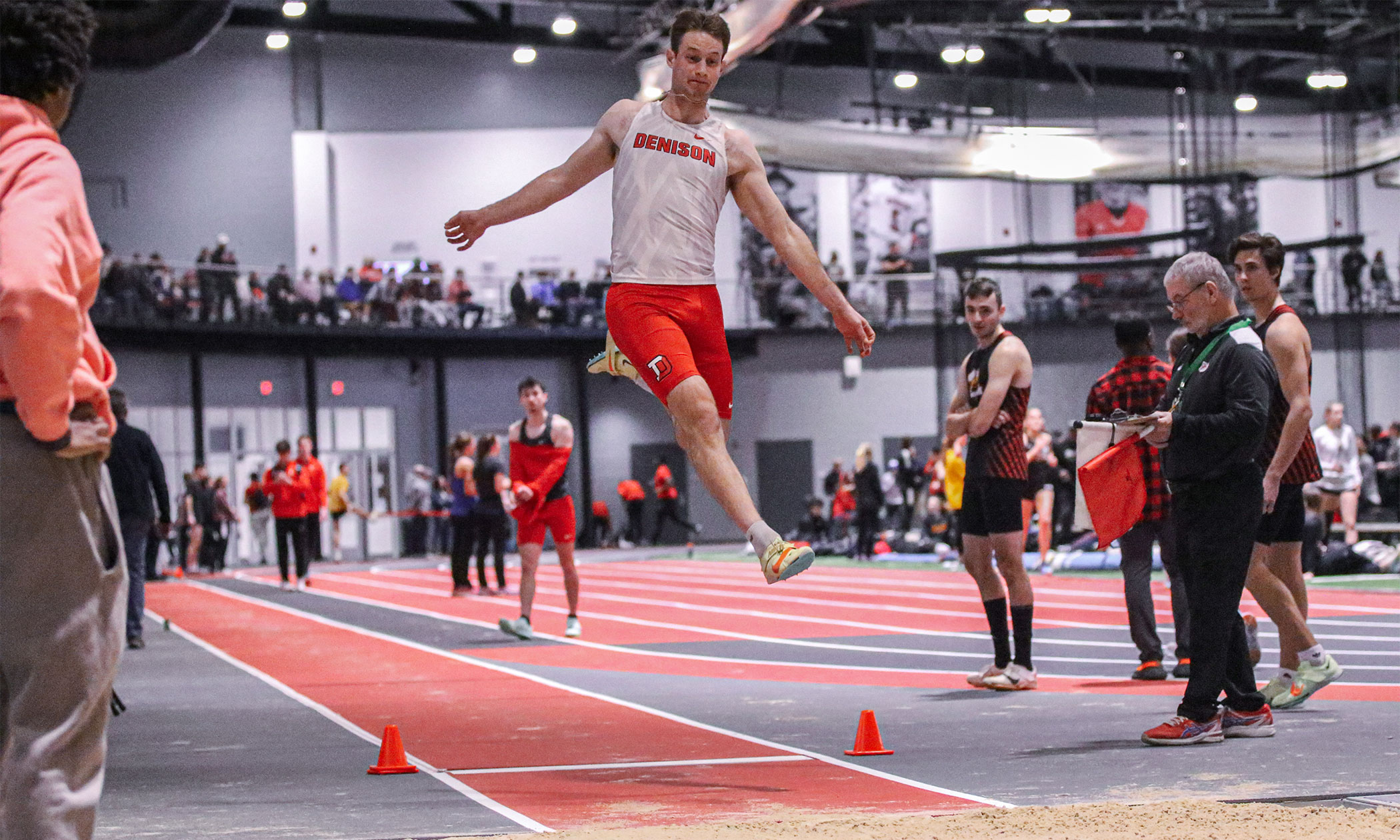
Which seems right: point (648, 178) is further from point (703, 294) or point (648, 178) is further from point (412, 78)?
point (412, 78)

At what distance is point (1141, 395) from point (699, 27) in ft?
13.1

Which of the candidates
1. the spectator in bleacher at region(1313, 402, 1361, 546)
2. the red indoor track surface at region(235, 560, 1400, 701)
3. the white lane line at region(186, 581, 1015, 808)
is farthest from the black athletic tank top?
the spectator in bleacher at region(1313, 402, 1361, 546)

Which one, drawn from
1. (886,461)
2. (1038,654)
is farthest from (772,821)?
(886,461)

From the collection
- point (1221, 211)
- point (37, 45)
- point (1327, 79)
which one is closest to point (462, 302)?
point (1221, 211)

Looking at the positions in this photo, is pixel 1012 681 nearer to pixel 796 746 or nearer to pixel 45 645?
pixel 796 746

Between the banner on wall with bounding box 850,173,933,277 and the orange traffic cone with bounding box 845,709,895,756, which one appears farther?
the banner on wall with bounding box 850,173,933,277

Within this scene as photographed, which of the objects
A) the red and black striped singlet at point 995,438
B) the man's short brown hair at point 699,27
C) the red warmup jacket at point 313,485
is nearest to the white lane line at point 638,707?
the red and black striped singlet at point 995,438

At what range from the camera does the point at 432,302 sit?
31.6 metres

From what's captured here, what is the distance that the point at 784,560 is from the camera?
509cm

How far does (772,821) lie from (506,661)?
19.0 ft

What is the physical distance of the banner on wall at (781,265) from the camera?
110ft

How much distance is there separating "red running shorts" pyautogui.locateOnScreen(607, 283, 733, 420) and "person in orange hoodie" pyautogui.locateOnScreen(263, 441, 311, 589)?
1352cm

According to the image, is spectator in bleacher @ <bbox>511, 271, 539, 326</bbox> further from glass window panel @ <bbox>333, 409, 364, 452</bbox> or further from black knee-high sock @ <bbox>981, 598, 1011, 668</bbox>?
black knee-high sock @ <bbox>981, 598, 1011, 668</bbox>

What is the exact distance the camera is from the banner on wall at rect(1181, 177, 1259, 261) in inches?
860
